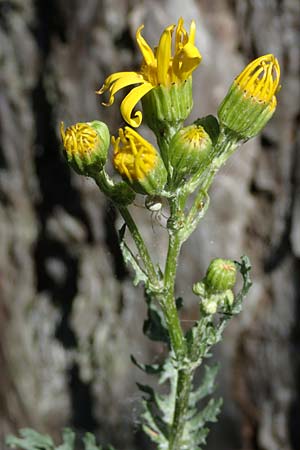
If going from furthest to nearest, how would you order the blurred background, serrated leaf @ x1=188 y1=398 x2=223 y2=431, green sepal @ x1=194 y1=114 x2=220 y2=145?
the blurred background, serrated leaf @ x1=188 y1=398 x2=223 y2=431, green sepal @ x1=194 y1=114 x2=220 y2=145

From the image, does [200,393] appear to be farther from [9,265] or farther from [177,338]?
[9,265]

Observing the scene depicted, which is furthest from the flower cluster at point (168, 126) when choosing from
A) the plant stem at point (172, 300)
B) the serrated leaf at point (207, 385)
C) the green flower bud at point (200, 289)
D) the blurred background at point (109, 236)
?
the blurred background at point (109, 236)

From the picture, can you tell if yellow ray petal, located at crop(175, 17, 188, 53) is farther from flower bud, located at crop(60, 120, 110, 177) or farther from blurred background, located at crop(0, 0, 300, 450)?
blurred background, located at crop(0, 0, 300, 450)

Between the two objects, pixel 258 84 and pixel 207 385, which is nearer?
pixel 258 84

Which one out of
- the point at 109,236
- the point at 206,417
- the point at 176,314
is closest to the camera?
the point at 176,314

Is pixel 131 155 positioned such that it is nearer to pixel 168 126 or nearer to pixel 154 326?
pixel 168 126

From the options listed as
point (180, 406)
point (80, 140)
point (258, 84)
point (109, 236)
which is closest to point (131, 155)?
point (80, 140)

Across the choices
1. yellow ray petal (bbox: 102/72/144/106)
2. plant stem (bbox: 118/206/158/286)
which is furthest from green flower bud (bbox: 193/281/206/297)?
yellow ray petal (bbox: 102/72/144/106)

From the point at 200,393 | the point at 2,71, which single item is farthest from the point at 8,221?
the point at 200,393
